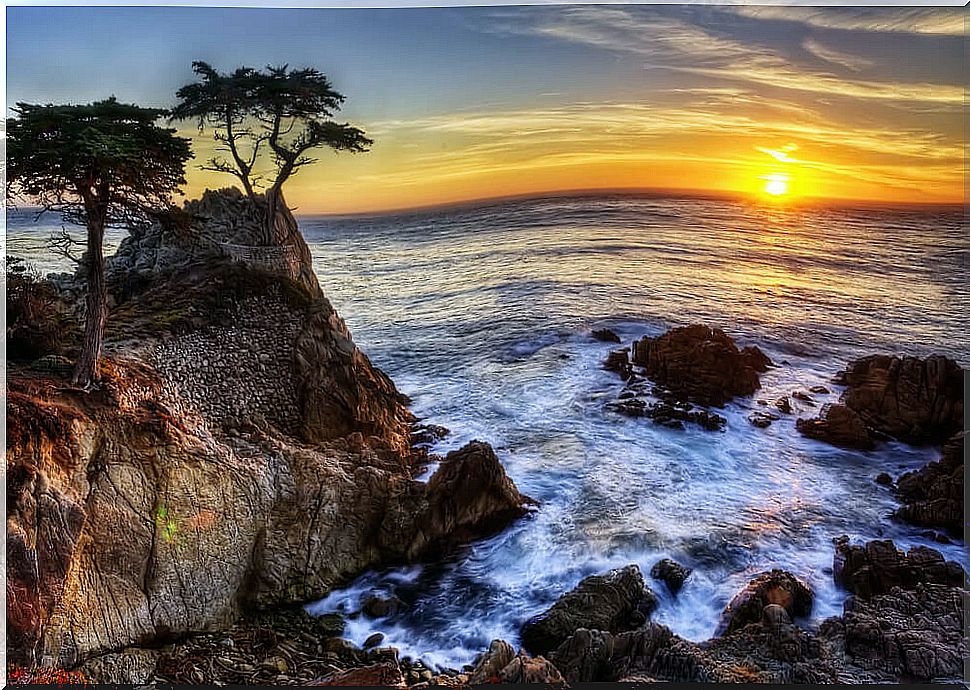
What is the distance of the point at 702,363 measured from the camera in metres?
7.79

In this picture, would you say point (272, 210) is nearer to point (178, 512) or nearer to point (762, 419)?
point (178, 512)

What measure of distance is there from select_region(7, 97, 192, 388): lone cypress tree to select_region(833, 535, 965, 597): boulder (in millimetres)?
6779

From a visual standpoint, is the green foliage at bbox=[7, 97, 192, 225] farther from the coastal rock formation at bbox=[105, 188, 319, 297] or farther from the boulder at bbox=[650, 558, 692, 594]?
the boulder at bbox=[650, 558, 692, 594]

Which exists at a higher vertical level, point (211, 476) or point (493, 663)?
point (211, 476)

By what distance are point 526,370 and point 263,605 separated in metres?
3.47

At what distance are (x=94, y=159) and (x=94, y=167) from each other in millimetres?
74

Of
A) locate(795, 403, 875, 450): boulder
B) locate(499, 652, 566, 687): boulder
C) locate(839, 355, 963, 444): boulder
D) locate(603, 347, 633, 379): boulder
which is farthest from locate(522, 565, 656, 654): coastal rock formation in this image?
locate(839, 355, 963, 444): boulder

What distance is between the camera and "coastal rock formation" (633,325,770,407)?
7.74 metres

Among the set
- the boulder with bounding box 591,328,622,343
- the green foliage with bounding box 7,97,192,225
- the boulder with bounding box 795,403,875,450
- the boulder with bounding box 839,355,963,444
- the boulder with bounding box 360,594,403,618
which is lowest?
the boulder with bounding box 360,594,403,618

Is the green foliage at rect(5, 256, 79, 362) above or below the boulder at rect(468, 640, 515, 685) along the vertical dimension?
above

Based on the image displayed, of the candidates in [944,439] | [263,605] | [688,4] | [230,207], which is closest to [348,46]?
[230,207]

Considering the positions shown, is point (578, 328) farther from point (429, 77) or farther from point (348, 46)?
point (348, 46)

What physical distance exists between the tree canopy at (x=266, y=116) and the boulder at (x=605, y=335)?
3178 millimetres

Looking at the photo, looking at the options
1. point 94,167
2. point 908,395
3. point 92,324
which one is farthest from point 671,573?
point 94,167
